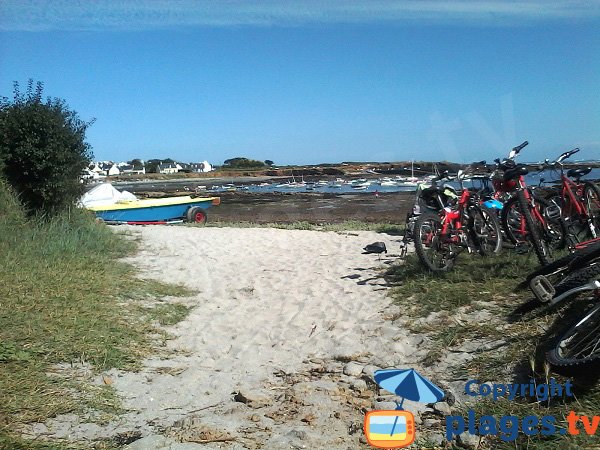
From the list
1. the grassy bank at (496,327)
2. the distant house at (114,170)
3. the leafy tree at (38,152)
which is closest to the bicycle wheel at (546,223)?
the grassy bank at (496,327)

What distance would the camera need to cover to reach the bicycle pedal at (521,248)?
7.14m

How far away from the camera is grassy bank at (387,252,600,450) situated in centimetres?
333

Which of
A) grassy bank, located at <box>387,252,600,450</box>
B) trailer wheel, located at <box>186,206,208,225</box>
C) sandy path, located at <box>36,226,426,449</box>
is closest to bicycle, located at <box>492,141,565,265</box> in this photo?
grassy bank, located at <box>387,252,600,450</box>

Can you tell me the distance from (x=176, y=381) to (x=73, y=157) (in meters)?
7.28

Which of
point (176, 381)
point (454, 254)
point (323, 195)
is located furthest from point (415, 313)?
point (323, 195)

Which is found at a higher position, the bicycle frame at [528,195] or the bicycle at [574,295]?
the bicycle frame at [528,195]

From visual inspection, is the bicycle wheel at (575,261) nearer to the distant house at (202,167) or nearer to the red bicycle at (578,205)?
the red bicycle at (578,205)

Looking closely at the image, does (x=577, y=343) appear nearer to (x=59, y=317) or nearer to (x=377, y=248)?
(x=59, y=317)

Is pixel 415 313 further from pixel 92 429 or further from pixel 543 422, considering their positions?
pixel 92 429

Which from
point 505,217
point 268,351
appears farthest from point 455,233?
point 268,351

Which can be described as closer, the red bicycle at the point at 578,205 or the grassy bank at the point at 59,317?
the grassy bank at the point at 59,317

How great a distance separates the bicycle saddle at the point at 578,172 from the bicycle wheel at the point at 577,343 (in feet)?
15.6

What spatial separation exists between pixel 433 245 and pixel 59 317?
432 centimetres

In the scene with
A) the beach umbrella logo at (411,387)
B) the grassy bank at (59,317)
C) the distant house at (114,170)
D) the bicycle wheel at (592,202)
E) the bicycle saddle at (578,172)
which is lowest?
the grassy bank at (59,317)
